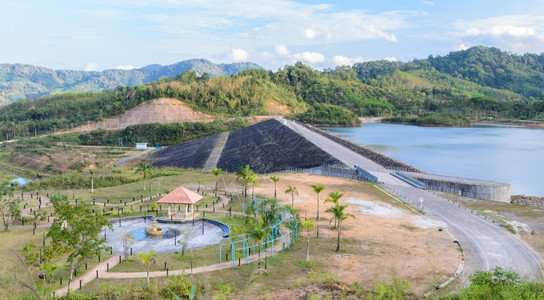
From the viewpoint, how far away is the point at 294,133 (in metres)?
71.1

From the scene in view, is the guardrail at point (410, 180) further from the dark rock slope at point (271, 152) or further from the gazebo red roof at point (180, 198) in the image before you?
the gazebo red roof at point (180, 198)

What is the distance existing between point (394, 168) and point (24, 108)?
123m

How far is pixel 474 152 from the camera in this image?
7919cm

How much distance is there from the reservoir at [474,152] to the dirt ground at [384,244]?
2542 centimetres

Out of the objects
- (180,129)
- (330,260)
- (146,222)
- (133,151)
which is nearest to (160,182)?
(146,222)

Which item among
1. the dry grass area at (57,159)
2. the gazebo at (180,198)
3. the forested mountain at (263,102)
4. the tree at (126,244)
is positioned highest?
the forested mountain at (263,102)

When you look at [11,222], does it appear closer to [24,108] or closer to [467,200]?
[467,200]

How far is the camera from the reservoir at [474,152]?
2307 inches

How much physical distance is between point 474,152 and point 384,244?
2452 inches

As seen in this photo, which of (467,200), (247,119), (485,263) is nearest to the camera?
(485,263)

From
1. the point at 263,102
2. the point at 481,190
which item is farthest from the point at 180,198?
the point at 263,102

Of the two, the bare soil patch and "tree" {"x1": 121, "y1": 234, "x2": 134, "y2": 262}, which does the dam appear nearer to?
"tree" {"x1": 121, "y1": 234, "x2": 134, "y2": 262}

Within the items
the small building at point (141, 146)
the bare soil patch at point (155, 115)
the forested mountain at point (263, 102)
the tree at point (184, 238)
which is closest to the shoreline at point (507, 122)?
the forested mountain at point (263, 102)

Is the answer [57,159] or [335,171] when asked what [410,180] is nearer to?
[335,171]
